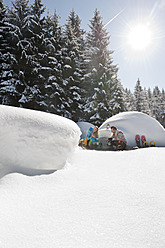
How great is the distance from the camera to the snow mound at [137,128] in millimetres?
7055

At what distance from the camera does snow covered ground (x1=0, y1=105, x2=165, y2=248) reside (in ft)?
3.22

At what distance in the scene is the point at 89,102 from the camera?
51.2 feet

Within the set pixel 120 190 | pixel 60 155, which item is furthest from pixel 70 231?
pixel 60 155

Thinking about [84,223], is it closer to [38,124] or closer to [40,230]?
[40,230]

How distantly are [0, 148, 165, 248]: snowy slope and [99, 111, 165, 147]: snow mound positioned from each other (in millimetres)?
4953

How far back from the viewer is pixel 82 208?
130 cm

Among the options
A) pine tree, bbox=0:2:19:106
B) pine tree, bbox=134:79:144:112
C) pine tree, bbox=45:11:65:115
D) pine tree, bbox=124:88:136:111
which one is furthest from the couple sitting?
pine tree, bbox=134:79:144:112

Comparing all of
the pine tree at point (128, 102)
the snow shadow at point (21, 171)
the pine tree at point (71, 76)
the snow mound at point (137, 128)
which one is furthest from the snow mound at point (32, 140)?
the pine tree at point (128, 102)

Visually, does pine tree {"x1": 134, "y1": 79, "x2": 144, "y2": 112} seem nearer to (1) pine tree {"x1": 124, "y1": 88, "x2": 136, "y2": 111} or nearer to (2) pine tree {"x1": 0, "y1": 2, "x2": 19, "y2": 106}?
(1) pine tree {"x1": 124, "y1": 88, "x2": 136, "y2": 111}

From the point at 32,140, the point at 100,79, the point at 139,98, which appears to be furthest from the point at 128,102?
the point at 32,140

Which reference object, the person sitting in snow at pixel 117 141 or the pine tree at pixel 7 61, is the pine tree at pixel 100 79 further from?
the person sitting in snow at pixel 117 141

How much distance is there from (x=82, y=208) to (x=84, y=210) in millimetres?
33

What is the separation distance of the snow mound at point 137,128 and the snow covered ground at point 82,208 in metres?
4.95

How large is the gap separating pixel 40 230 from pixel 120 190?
0.86 m
